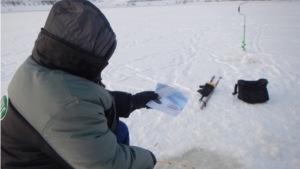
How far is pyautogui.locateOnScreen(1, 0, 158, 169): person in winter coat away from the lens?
957 mm

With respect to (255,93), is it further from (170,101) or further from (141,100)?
(141,100)

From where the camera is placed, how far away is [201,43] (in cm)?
832

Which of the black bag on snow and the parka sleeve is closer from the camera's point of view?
the parka sleeve

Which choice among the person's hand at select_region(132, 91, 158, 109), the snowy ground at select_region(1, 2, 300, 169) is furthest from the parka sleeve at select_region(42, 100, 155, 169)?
the snowy ground at select_region(1, 2, 300, 169)

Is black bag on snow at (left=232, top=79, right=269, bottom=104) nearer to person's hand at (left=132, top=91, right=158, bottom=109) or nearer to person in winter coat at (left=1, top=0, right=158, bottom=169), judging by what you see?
person's hand at (left=132, top=91, right=158, bottom=109)

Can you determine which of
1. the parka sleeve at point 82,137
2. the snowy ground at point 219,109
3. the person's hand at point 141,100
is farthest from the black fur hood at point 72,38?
the snowy ground at point 219,109

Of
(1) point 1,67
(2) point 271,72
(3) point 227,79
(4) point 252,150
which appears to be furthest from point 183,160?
(1) point 1,67

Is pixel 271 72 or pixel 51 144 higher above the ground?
pixel 51 144

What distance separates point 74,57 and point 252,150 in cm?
234

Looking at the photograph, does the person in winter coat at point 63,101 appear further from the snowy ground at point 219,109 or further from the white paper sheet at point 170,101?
the snowy ground at point 219,109

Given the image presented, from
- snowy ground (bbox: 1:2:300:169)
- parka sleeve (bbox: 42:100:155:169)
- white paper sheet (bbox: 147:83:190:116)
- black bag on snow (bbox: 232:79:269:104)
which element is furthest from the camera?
black bag on snow (bbox: 232:79:269:104)

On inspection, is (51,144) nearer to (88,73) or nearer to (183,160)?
(88,73)

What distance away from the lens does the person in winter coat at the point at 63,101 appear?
37.7 inches

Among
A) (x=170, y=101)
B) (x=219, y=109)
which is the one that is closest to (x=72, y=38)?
(x=170, y=101)
